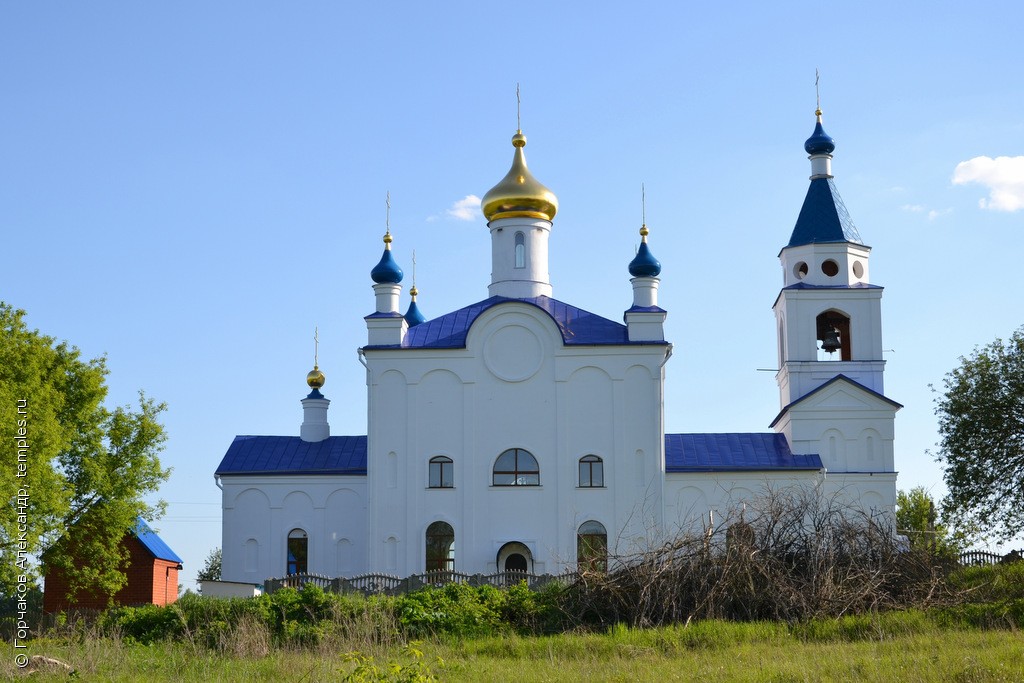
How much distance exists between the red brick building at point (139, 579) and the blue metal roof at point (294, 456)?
2.61 m

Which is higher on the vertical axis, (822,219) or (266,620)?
(822,219)

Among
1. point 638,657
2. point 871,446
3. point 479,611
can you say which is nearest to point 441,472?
point 871,446

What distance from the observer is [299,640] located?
1611cm

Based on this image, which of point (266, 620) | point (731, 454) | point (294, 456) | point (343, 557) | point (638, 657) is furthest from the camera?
point (294, 456)

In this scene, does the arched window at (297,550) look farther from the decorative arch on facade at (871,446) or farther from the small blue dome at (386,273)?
the decorative arch on facade at (871,446)

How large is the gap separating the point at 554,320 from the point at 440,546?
5.52 m

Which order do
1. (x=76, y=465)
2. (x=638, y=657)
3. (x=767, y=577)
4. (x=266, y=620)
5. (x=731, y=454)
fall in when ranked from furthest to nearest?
(x=731, y=454)
(x=76, y=465)
(x=266, y=620)
(x=767, y=577)
(x=638, y=657)

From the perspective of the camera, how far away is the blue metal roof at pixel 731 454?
28.2 metres

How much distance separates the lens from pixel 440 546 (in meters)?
27.2

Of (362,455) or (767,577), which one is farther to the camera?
(362,455)

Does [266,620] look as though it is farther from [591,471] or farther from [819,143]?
[819,143]

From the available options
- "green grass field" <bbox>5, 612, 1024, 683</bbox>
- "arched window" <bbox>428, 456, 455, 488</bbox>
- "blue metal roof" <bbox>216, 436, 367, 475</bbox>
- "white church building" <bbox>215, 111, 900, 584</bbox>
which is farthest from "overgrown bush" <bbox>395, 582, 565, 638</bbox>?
"blue metal roof" <bbox>216, 436, 367, 475</bbox>

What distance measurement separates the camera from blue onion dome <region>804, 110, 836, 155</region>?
31.1 metres

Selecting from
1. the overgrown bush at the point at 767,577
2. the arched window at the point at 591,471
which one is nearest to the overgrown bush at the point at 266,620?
the overgrown bush at the point at 767,577
